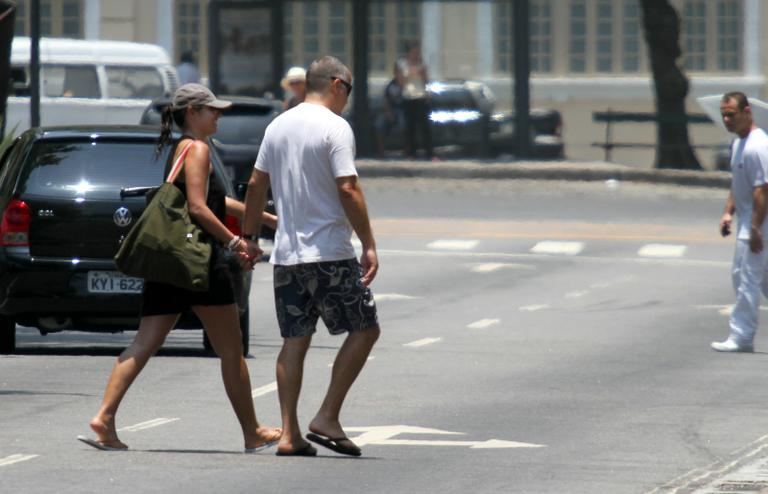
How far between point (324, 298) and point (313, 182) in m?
0.51

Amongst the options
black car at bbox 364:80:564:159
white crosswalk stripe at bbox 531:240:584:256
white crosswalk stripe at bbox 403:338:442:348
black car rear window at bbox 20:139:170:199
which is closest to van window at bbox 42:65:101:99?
black car at bbox 364:80:564:159

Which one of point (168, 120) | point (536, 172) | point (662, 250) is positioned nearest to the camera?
point (168, 120)

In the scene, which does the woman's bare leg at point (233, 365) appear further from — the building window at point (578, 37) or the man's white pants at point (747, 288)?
the building window at point (578, 37)

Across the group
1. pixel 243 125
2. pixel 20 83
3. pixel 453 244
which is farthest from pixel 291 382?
pixel 20 83

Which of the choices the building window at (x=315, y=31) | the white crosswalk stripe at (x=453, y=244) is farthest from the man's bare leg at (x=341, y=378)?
the building window at (x=315, y=31)

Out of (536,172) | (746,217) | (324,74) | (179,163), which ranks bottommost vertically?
(536,172)

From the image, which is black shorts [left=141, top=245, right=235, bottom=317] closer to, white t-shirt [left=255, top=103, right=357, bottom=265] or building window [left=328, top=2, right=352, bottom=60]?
white t-shirt [left=255, top=103, right=357, bottom=265]

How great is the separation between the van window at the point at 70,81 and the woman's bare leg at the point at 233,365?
25328 mm

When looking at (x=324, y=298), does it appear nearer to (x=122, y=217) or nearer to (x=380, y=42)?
(x=122, y=217)

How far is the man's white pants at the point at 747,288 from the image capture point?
48.5 ft

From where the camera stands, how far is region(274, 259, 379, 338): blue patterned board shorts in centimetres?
974

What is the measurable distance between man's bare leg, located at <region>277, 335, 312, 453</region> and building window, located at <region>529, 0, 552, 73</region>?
40.3m

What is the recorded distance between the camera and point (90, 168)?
13766 millimetres

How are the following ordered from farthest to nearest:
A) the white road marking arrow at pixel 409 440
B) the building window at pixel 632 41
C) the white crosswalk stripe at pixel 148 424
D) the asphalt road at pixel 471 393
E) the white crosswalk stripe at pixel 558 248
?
the building window at pixel 632 41 → the white crosswalk stripe at pixel 558 248 → the white crosswalk stripe at pixel 148 424 → the white road marking arrow at pixel 409 440 → the asphalt road at pixel 471 393
